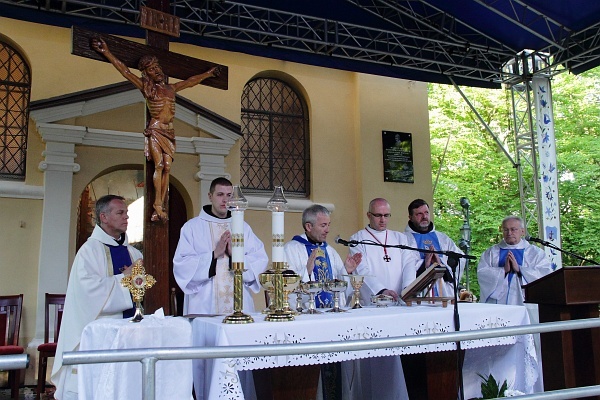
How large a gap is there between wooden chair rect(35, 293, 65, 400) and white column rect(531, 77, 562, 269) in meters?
6.63

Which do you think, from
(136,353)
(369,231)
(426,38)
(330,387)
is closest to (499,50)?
(426,38)

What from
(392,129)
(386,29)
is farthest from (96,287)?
(392,129)

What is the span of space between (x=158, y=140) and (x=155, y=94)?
13.9 inches

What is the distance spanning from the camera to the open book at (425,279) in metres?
4.10

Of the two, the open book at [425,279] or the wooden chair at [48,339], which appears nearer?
the open book at [425,279]

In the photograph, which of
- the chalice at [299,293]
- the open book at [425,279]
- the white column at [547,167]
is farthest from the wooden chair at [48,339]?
the white column at [547,167]

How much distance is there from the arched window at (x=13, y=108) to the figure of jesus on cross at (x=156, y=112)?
4.29m

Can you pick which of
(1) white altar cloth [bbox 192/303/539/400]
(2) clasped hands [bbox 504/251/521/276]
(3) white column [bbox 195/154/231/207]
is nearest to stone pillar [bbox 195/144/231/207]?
(3) white column [bbox 195/154/231/207]

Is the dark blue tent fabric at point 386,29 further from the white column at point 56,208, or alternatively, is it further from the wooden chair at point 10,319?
the wooden chair at point 10,319

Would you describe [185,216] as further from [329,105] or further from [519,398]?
[519,398]

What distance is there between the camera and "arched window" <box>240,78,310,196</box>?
9445mm

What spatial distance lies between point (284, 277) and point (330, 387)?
6.22 ft

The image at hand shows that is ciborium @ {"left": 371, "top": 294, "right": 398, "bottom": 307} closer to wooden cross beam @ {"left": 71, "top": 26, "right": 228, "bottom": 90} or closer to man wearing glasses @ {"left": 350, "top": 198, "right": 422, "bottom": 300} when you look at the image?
man wearing glasses @ {"left": 350, "top": 198, "right": 422, "bottom": 300}

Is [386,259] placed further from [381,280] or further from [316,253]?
[316,253]
